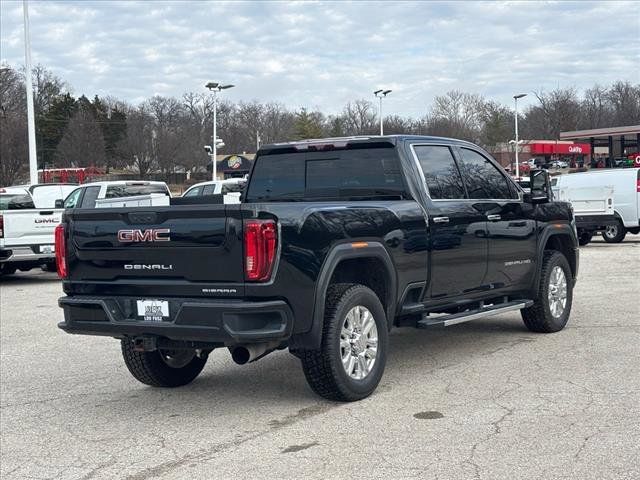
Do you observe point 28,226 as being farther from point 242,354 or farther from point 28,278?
point 242,354

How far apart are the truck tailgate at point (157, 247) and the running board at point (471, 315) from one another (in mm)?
2066

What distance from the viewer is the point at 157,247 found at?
6020mm

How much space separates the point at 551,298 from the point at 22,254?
36.8 feet

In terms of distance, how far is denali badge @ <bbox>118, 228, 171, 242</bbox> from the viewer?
19.6 ft

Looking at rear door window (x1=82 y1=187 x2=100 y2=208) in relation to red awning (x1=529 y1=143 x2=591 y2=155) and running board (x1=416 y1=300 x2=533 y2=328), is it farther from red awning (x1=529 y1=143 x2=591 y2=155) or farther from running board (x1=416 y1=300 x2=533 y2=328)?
red awning (x1=529 y1=143 x2=591 y2=155)

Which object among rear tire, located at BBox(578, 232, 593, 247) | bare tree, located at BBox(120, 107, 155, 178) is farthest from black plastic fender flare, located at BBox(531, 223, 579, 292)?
bare tree, located at BBox(120, 107, 155, 178)

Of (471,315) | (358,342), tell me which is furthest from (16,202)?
(358,342)

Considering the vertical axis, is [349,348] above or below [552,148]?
below

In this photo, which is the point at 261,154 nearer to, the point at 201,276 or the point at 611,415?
the point at 201,276

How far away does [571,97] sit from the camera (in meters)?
97.1

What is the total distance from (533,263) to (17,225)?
11.3 metres

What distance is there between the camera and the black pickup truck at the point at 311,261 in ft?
18.9

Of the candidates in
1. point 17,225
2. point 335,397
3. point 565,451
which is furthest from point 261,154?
point 17,225

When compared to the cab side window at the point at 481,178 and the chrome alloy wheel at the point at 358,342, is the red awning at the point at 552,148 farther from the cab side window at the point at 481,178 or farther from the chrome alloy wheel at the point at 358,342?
the chrome alloy wheel at the point at 358,342
